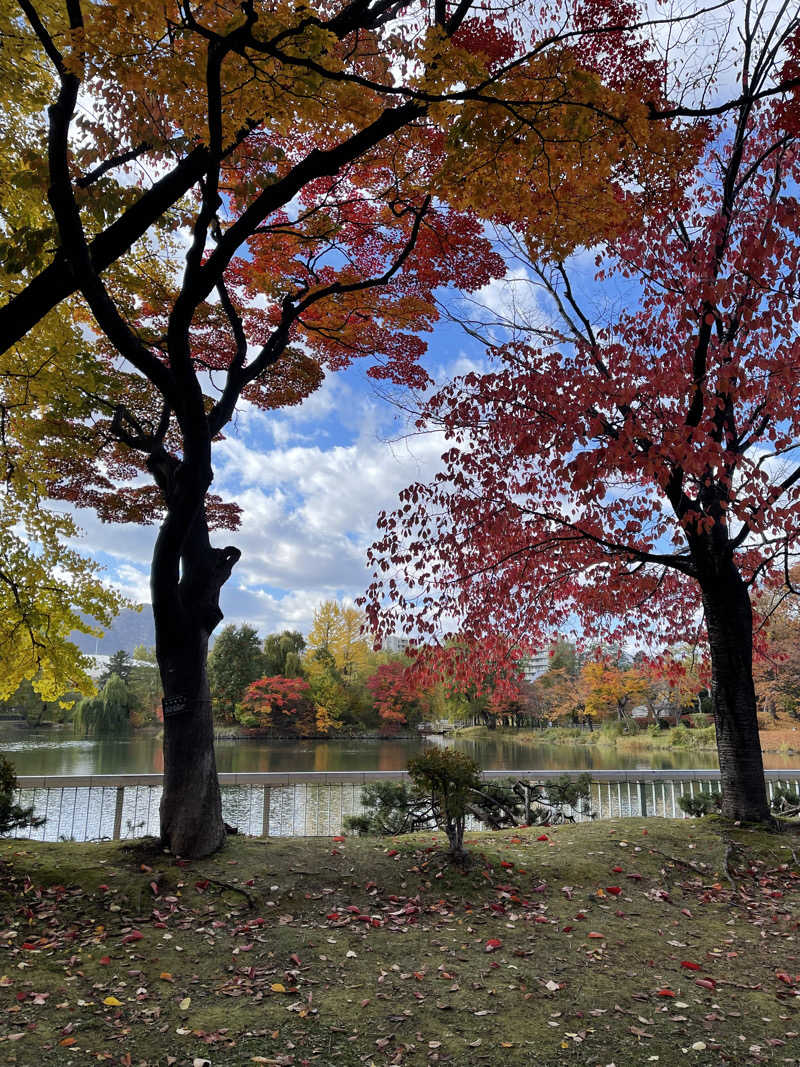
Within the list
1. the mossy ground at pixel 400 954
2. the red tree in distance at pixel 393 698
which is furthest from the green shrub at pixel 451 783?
the red tree in distance at pixel 393 698

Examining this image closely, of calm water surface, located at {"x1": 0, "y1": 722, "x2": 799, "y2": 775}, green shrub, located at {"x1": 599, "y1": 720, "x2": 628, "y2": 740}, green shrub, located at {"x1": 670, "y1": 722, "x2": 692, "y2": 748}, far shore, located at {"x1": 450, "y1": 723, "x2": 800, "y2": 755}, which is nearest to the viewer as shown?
calm water surface, located at {"x1": 0, "y1": 722, "x2": 799, "y2": 775}

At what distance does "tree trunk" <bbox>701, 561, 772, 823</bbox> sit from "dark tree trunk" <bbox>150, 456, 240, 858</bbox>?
5.26m

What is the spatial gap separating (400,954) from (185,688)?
2821 mm

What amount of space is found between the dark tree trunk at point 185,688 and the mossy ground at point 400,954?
29 cm

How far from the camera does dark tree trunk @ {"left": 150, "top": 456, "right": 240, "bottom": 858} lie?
5227mm

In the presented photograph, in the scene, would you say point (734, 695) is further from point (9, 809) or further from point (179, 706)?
point (9, 809)

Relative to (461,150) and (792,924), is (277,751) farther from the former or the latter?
(461,150)

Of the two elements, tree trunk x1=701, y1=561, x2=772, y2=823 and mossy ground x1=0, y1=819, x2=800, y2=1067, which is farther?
tree trunk x1=701, y1=561, x2=772, y2=823

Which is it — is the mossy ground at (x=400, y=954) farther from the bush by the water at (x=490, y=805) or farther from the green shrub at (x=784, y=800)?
the green shrub at (x=784, y=800)

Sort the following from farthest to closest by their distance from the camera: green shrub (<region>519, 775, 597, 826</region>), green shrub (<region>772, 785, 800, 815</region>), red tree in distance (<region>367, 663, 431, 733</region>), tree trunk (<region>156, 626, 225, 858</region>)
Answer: red tree in distance (<region>367, 663, 431, 733</region>) → green shrub (<region>772, 785, 800, 815</region>) → green shrub (<region>519, 775, 597, 826</region>) → tree trunk (<region>156, 626, 225, 858</region>)

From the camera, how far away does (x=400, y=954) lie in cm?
370

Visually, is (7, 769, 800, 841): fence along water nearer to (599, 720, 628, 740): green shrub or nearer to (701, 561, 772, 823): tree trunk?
(701, 561, 772, 823): tree trunk

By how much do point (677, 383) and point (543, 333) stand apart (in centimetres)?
285

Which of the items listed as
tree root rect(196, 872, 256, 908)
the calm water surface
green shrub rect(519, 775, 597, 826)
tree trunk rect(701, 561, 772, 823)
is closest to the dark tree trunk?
tree root rect(196, 872, 256, 908)
